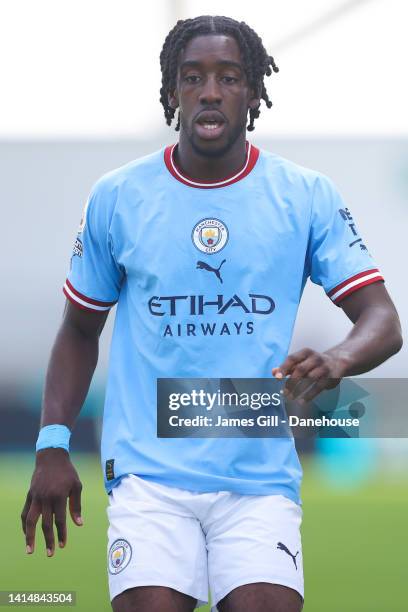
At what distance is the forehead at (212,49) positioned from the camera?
305cm

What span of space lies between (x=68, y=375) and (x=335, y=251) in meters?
0.73

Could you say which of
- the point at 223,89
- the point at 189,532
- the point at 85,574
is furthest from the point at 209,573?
the point at 85,574

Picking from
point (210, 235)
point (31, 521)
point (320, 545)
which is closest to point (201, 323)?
point (210, 235)

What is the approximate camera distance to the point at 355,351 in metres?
2.72

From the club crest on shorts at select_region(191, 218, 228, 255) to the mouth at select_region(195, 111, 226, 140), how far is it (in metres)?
0.21

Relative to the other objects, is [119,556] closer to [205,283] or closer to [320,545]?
[205,283]

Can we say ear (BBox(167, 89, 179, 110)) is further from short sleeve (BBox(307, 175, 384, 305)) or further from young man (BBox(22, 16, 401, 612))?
short sleeve (BBox(307, 175, 384, 305))

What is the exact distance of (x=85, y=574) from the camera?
5.16 metres

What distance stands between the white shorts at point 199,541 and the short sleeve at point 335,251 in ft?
1.75

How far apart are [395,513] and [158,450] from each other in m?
3.30

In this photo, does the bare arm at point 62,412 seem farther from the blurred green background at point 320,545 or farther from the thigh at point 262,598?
the blurred green background at point 320,545

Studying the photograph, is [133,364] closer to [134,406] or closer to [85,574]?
[134,406]

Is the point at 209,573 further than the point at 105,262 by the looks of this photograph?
No

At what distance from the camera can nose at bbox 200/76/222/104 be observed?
9.83ft
